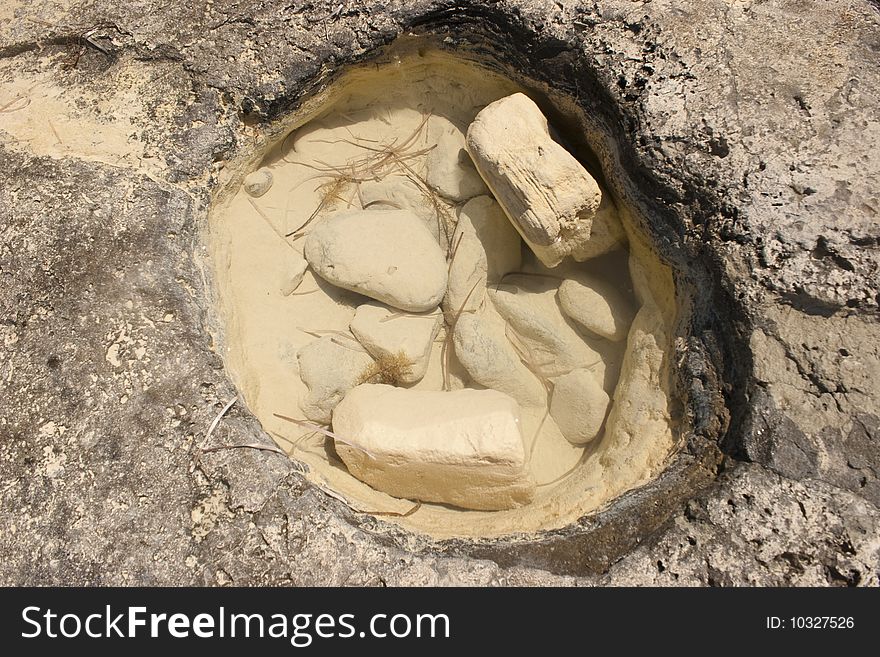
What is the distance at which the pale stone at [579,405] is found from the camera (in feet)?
7.41

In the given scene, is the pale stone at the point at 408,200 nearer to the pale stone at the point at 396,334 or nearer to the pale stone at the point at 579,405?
the pale stone at the point at 396,334

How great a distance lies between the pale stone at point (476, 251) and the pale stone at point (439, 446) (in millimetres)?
506

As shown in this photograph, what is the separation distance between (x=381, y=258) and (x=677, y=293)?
1081 mm

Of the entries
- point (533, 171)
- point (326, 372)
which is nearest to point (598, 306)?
point (533, 171)

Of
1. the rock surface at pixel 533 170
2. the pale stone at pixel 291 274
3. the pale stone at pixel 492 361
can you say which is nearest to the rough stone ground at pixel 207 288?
the rock surface at pixel 533 170

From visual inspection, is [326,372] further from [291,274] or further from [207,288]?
[207,288]

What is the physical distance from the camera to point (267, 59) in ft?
6.82

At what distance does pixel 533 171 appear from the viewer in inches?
78.5

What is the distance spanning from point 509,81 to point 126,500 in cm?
194

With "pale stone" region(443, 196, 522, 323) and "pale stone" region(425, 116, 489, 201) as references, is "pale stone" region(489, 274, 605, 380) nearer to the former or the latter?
"pale stone" region(443, 196, 522, 323)

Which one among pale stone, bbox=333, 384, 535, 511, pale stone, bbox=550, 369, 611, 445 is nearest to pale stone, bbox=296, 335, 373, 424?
pale stone, bbox=333, 384, 535, 511
